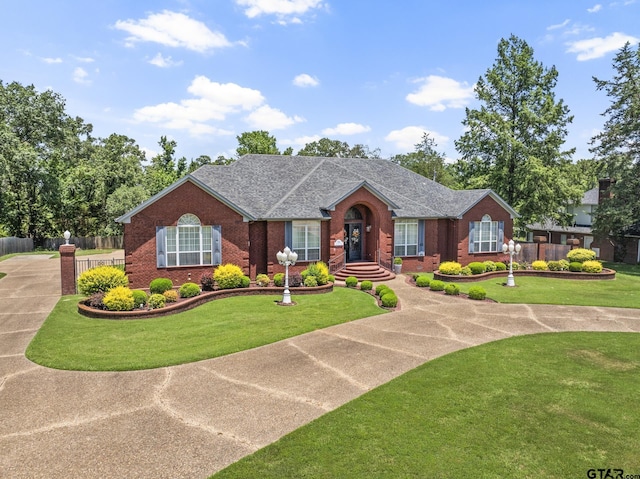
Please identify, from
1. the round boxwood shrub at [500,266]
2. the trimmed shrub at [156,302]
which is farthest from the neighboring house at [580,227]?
the trimmed shrub at [156,302]

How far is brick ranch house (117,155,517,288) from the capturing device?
21688 mm

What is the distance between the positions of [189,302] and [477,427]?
13.3m

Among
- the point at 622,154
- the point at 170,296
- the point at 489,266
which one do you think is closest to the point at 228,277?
the point at 170,296

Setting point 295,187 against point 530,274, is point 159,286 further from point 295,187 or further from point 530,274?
point 530,274

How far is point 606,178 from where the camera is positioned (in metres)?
40.9

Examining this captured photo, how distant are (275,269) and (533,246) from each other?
66.3ft

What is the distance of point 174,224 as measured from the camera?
857 inches

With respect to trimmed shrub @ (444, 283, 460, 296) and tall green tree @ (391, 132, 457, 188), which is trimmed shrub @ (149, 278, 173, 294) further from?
tall green tree @ (391, 132, 457, 188)

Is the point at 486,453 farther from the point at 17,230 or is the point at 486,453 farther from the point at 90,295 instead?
the point at 17,230

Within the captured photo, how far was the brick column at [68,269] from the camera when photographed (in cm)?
2003

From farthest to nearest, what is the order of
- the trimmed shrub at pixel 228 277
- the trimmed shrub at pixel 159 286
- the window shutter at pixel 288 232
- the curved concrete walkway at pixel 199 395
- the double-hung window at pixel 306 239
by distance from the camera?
1. the double-hung window at pixel 306 239
2. the window shutter at pixel 288 232
3. the trimmed shrub at pixel 228 277
4. the trimmed shrub at pixel 159 286
5. the curved concrete walkway at pixel 199 395

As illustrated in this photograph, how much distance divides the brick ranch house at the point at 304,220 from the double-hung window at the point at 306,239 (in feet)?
0.20

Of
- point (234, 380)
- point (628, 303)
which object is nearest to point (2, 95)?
point (234, 380)

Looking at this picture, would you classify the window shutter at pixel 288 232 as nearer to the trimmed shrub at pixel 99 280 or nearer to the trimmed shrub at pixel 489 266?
the trimmed shrub at pixel 99 280
